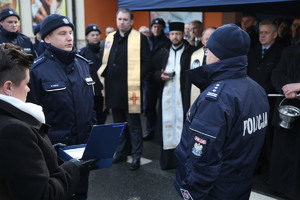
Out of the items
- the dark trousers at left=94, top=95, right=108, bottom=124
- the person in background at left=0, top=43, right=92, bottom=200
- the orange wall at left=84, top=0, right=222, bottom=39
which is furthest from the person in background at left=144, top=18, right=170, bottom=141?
the orange wall at left=84, top=0, right=222, bottom=39

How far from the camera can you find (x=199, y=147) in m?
1.69

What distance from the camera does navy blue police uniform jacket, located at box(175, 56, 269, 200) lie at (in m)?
1.68

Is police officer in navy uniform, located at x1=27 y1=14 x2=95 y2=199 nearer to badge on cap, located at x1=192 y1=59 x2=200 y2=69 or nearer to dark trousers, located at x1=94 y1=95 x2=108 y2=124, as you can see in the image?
badge on cap, located at x1=192 y1=59 x2=200 y2=69

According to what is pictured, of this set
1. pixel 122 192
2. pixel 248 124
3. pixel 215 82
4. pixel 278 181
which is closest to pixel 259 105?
pixel 248 124

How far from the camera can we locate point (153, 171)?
13.7ft

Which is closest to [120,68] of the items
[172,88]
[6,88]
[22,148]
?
[172,88]

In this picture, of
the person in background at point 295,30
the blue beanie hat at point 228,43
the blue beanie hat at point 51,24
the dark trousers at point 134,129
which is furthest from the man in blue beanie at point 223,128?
the person in background at point 295,30

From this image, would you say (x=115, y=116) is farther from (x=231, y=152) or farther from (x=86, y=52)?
(x=231, y=152)

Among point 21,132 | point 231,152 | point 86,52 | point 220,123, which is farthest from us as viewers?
point 86,52

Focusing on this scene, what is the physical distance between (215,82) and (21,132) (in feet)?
3.56

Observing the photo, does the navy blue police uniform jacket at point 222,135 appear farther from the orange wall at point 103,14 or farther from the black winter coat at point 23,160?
the orange wall at point 103,14

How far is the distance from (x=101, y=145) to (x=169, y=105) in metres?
2.43

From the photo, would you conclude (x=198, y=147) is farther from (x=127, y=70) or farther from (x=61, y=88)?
(x=127, y=70)

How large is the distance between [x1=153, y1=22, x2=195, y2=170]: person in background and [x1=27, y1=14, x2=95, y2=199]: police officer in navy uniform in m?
1.68
